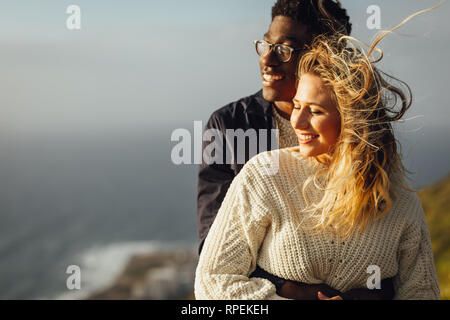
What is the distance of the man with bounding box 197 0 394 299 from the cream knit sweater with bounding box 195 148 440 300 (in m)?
0.64

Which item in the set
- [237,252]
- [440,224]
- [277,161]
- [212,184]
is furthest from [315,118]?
[440,224]

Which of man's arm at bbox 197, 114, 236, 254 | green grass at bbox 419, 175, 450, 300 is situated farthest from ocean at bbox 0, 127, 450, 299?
man's arm at bbox 197, 114, 236, 254

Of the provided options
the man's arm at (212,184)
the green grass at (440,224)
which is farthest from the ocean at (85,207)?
the man's arm at (212,184)

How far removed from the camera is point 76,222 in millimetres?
52719

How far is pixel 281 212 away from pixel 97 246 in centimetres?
4755

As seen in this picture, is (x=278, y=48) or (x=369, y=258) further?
(x=278, y=48)

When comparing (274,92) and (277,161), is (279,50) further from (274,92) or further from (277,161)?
(277,161)

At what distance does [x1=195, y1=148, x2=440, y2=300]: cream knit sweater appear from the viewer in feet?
7.64

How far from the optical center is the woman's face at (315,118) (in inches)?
96.0

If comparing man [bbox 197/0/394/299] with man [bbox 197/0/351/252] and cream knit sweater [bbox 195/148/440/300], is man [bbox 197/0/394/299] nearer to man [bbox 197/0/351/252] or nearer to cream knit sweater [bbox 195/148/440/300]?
A: man [bbox 197/0/351/252]

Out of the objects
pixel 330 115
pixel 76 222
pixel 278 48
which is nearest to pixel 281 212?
pixel 330 115

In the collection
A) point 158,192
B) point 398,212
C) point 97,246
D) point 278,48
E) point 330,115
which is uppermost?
point 278,48

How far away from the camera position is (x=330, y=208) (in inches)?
Result: 94.5
